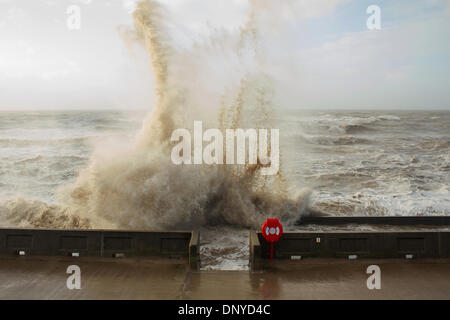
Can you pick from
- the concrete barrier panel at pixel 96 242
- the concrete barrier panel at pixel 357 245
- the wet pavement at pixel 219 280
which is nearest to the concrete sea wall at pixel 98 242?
the concrete barrier panel at pixel 96 242

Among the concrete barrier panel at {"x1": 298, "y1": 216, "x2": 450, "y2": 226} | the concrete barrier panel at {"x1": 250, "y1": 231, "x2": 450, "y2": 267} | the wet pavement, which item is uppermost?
the concrete barrier panel at {"x1": 250, "y1": 231, "x2": 450, "y2": 267}

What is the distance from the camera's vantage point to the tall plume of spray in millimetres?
9500

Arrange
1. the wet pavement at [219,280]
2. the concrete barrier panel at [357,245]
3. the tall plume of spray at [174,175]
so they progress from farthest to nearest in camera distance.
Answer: the tall plume of spray at [174,175]
the concrete barrier panel at [357,245]
the wet pavement at [219,280]

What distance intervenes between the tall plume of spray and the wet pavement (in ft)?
11.1

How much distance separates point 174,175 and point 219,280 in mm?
4740

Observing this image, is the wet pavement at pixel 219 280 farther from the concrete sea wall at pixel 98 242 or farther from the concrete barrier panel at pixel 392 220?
the concrete barrier panel at pixel 392 220

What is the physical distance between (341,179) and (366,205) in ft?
14.2

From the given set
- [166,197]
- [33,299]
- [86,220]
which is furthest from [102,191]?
[33,299]

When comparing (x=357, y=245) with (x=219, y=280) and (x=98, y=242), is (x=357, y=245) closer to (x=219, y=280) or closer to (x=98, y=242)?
(x=219, y=280)

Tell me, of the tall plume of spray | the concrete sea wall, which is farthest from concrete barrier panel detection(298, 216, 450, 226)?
the concrete sea wall

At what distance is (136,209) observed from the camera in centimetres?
936

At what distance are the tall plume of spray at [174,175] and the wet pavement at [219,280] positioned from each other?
3383 millimetres

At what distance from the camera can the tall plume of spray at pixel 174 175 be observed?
950 cm

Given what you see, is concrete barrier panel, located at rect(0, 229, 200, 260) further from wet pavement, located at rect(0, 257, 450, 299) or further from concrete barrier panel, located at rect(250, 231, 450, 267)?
concrete barrier panel, located at rect(250, 231, 450, 267)
